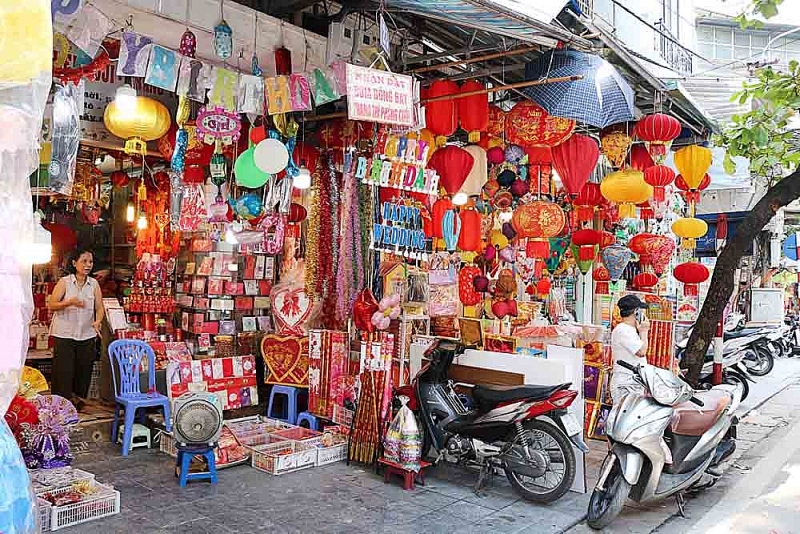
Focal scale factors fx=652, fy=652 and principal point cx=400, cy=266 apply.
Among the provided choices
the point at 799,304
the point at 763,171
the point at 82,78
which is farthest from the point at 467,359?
the point at 799,304

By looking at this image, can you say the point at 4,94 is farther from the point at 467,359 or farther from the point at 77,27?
the point at 467,359

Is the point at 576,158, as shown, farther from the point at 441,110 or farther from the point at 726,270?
the point at 726,270

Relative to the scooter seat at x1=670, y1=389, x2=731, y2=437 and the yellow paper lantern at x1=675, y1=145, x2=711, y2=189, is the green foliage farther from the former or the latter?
the scooter seat at x1=670, y1=389, x2=731, y2=437

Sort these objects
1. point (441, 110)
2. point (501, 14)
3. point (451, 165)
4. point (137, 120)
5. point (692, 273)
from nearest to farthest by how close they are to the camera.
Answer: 1. point (501, 14)
2. point (137, 120)
3. point (441, 110)
4. point (451, 165)
5. point (692, 273)

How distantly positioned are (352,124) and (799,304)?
2185 cm

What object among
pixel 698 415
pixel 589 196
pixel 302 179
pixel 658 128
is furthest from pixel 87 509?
pixel 589 196

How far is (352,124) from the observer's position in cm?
615

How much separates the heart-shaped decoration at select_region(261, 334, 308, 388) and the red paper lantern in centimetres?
182

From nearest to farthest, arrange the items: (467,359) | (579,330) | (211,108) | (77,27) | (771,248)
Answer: (77,27)
(211,108)
(467,359)
(579,330)
(771,248)

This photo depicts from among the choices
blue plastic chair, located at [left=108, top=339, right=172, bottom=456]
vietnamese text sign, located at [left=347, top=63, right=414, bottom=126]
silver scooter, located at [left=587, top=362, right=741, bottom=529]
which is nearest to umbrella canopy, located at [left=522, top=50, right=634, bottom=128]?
vietnamese text sign, located at [left=347, top=63, right=414, bottom=126]

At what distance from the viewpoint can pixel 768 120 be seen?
612 cm

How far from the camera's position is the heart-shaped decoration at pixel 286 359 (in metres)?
6.42

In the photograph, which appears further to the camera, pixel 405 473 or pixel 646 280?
pixel 646 280

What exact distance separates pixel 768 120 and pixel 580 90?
2.34 metres
